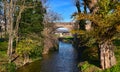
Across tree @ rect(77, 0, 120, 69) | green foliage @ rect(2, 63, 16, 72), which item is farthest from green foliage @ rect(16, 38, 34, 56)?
tree @ rect(77, 0, 120, 69)

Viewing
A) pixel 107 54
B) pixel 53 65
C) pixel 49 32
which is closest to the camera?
pixel 107 54

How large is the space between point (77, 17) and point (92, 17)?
137cm

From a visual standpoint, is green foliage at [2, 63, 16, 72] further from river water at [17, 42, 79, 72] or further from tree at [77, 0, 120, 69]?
tree at [77, 0, 120, 69]

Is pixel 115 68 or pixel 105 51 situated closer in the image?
pixel 115 68

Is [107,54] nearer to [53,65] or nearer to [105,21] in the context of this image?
[105,21]

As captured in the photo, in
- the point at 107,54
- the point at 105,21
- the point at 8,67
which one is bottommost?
the point at 8,67

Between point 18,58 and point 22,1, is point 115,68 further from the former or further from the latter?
point 22,1

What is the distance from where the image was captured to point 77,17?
23.7 meters

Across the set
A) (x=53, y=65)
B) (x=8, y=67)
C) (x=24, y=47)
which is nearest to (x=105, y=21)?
(x=8, y=67)

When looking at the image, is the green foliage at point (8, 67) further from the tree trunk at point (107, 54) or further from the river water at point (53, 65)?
the tree trunk at point (107, 54)

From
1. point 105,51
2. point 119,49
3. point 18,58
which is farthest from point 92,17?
point 18,58

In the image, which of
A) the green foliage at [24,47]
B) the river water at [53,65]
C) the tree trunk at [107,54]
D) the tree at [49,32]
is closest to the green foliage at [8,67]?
the river water at [53,65]

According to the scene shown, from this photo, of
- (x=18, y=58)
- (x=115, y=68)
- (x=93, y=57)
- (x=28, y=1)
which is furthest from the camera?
(x=28, y=1)

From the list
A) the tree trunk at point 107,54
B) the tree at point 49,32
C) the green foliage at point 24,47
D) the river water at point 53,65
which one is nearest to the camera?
the tree trunk at point 107,54
